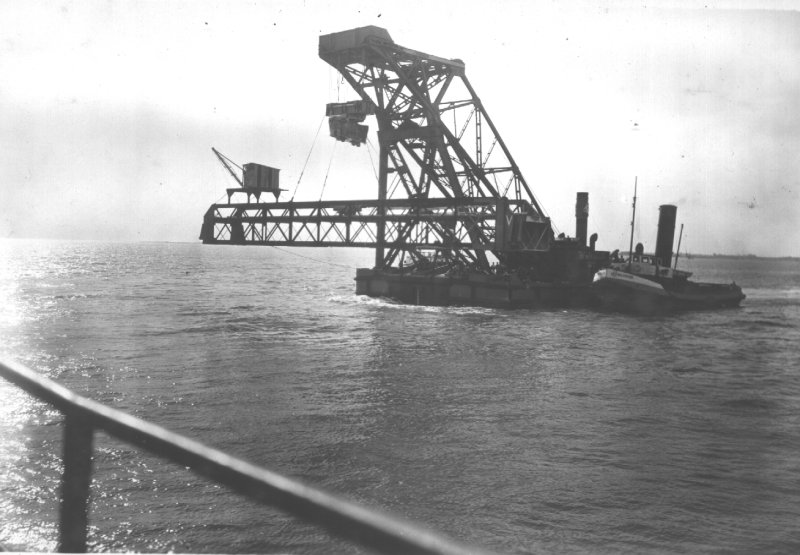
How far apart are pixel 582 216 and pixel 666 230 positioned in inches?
404

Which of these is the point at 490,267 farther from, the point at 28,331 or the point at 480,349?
the point at 28,331

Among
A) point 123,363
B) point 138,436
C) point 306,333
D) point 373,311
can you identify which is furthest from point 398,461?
point 373,311

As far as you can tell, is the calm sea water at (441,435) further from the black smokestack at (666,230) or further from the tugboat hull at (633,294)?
the black smokestack at (666,230)

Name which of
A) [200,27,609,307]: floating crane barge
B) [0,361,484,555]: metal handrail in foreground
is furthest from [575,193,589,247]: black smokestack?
[0,361,484,555]: metal handrail in foreground

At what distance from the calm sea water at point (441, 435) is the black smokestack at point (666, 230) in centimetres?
2976

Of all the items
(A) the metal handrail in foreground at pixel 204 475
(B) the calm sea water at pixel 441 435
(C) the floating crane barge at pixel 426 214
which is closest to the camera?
(A) the metal handrail in foreground at pixel 204 475

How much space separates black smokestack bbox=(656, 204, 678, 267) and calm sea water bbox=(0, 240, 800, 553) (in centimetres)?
2976

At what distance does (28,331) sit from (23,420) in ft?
69.4

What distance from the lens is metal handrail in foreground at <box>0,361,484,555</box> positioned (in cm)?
157

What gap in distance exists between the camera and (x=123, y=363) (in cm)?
2470

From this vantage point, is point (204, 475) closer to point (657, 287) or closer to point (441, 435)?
point (441, 435)

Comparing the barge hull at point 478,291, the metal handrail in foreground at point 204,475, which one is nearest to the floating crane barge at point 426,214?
the barge hull at point 478,291

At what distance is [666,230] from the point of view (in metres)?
62.8

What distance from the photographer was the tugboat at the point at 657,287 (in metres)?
53.3
